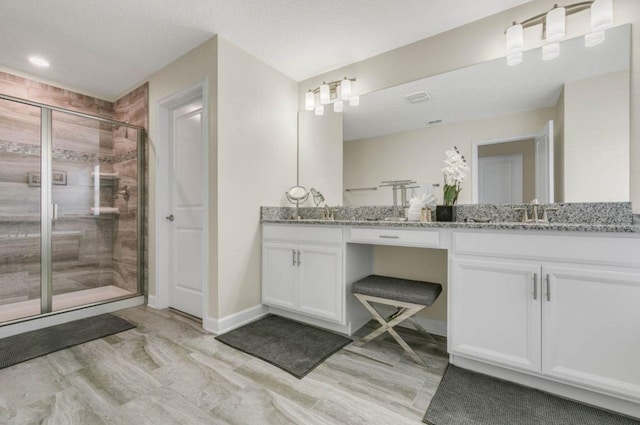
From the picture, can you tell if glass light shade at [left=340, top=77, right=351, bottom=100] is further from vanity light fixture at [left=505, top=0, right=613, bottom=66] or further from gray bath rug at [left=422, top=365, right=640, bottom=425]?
gray bath rug at [left=422, top=365, right=640, bottom=425]

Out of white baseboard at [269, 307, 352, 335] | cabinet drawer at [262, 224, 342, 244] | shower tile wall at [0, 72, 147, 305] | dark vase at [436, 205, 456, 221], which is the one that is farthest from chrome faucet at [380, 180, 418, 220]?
shower tile wall at [0, 72, 147, 305]

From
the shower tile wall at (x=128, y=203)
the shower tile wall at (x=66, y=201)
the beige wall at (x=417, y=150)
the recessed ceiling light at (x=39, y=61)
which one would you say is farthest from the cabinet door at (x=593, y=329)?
the recessed ceiling light at (x=39, y=61)

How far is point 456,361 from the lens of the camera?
5.81 ft

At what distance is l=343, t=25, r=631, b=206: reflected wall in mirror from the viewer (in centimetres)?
168

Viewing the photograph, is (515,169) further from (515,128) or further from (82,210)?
(82,210)

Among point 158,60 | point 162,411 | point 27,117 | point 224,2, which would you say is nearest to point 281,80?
point 224,2

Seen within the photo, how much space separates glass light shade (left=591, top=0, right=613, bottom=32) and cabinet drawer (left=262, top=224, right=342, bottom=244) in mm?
1970

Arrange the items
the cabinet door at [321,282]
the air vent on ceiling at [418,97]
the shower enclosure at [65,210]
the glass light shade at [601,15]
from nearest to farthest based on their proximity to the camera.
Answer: the glass light shade at [601,15], the cabinet door at [321,282], the air vent on ceiling at [418,97], the shower enclosure at [65,210]

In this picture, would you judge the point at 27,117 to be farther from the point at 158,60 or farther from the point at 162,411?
the point at 162,411

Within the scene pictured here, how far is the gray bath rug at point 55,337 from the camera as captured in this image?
1937mm

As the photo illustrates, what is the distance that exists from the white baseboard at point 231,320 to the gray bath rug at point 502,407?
1.60 metres

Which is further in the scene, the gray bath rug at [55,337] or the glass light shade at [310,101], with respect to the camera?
the glass light shade at [310,101]

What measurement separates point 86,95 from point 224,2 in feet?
8.61

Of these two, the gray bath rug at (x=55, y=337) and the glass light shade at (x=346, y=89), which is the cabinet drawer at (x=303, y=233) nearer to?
the glass light shade at (x=346, y=89)
